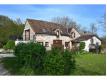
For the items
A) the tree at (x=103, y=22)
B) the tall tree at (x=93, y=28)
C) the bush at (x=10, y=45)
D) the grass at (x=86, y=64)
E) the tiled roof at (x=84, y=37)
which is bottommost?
the grass at (x=86, y=64)

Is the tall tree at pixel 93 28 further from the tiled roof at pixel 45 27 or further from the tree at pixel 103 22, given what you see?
the tiled roof at pixel 45 27

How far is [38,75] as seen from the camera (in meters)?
6.40

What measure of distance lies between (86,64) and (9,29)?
1.77 m

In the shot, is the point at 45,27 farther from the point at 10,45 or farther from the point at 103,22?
the point at 103,22

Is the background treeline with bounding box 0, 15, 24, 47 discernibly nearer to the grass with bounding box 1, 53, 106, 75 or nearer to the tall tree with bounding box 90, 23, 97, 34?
the grass with bounding box 1, 53, 106, 75

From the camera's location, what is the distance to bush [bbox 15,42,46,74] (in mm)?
6543

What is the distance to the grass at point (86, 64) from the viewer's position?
639 centimetres

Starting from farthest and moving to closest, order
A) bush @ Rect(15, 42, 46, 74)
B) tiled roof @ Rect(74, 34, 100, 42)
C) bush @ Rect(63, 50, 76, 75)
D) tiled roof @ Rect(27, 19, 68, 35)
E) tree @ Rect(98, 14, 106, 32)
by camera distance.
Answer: tiled roof @ Rect(74, 34, 100, 42) < tiled roof @ Rect(27, 19, 68, 35) < bush @ Rect(15, 42, 46, 74) < bush @ Rect(63, 50, 76, 75) < tree @ Rect(98, 14, 106, 32)

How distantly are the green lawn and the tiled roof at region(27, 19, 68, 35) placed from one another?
2.17ft

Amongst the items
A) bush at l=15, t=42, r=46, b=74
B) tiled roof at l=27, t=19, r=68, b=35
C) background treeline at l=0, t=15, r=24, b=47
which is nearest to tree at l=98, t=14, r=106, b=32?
tiled roof at l=27, t=19, r=68, b=35

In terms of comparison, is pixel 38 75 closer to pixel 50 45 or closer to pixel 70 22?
pixel 50 45

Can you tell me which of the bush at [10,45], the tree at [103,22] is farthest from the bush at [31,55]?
the tree at [103,22]

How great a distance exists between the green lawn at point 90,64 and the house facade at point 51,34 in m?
0.23

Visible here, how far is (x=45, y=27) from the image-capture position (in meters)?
6.84
